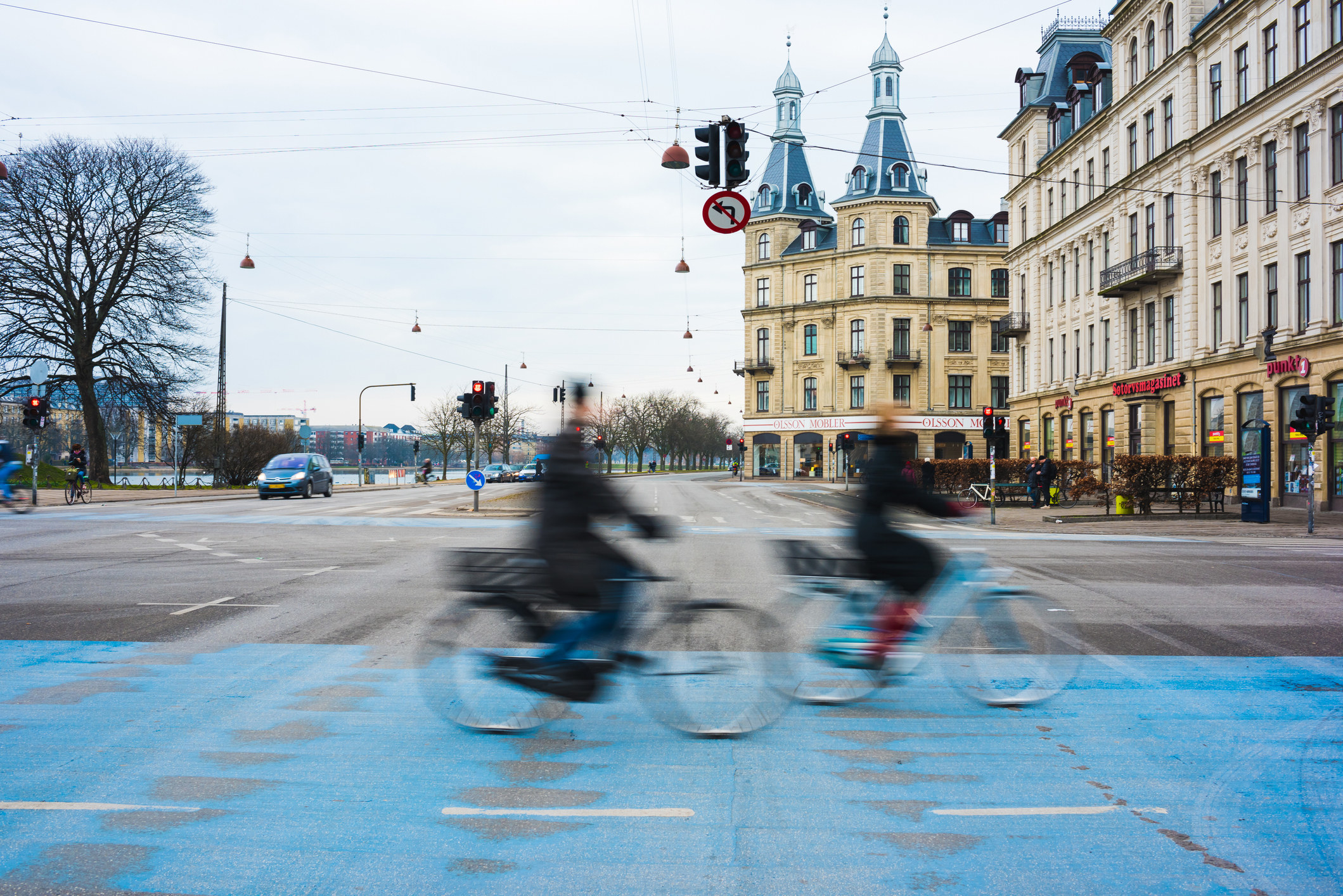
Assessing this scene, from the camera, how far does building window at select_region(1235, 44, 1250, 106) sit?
29.1 metres

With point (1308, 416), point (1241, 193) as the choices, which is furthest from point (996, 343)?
point (1308, 416)

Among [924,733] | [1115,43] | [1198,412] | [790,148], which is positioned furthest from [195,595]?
[790,148]

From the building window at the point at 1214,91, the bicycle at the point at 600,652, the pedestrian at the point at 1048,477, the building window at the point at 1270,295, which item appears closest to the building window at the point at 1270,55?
the building window at the point at 1214,91

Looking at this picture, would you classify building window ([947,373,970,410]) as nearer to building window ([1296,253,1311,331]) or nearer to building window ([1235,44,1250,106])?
building window ([1235,44,1250,106])

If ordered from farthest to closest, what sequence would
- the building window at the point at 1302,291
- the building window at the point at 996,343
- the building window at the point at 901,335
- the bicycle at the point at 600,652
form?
the building window at the point at 996,343
the building window at the point at 901,335
the building window at the point at 1302,291
the bicycle at the point at 600,652

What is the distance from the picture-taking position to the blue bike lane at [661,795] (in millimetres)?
3457

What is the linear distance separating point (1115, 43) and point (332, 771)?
4397 centimetres

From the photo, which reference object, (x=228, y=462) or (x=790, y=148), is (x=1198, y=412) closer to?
(x=228, y=462)

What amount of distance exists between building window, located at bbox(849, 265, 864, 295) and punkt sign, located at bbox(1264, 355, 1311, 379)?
42670 mm

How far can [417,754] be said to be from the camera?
4723mm

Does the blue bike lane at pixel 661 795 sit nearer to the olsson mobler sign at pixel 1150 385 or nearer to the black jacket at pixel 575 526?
the black jacket at pixel 575 526

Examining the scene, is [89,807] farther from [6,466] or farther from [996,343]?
[996,343]

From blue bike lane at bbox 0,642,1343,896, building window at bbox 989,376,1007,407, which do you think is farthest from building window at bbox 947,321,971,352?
blue bike lane at bbox 0,642,1343,896

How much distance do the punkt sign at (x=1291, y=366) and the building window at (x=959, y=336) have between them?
42.5 m
